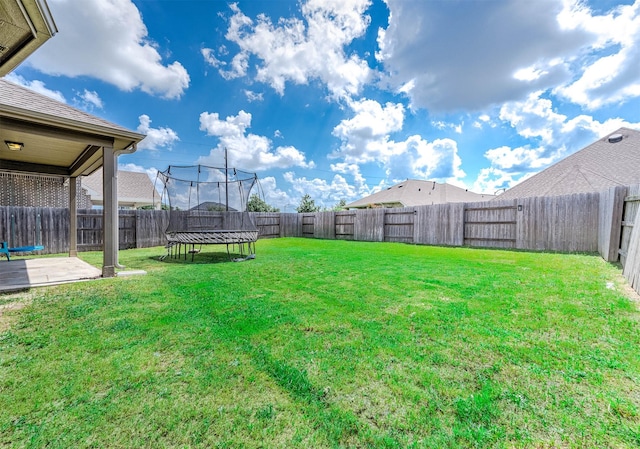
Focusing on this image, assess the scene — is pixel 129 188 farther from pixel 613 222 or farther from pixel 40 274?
pixel 613 222

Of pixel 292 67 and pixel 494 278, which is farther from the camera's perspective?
pixel 292 67

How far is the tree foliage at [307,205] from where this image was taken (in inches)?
1316

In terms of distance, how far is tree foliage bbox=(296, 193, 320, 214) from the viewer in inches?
1316

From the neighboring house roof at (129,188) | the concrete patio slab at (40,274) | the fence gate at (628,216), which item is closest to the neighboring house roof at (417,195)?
the fence gate at (628,216)

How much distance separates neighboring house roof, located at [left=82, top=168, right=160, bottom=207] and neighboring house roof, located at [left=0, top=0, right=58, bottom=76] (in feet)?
49.0

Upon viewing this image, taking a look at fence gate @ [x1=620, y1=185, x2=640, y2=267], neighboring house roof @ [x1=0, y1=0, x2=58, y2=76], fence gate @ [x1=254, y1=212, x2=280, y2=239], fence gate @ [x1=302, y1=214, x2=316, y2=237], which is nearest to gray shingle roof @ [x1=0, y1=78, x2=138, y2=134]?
neighboring house roof @ [x1=0, y1=0, x2=58, y2=76]

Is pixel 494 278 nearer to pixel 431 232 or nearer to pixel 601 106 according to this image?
pixel 431 232

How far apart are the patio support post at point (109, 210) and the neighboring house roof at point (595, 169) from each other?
47.9 feet

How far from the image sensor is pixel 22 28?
6.33ft

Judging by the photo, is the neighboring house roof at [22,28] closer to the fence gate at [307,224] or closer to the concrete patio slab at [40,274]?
the concrete patio slab at [40,274]

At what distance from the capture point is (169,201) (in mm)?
9250

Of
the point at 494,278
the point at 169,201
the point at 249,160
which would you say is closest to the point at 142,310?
the point at 494,278

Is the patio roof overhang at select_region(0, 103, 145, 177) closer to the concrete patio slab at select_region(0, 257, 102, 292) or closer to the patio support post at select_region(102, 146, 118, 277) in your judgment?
the patio support post at select_region(102, 146, 118, 277)

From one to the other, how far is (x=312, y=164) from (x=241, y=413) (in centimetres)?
2967
